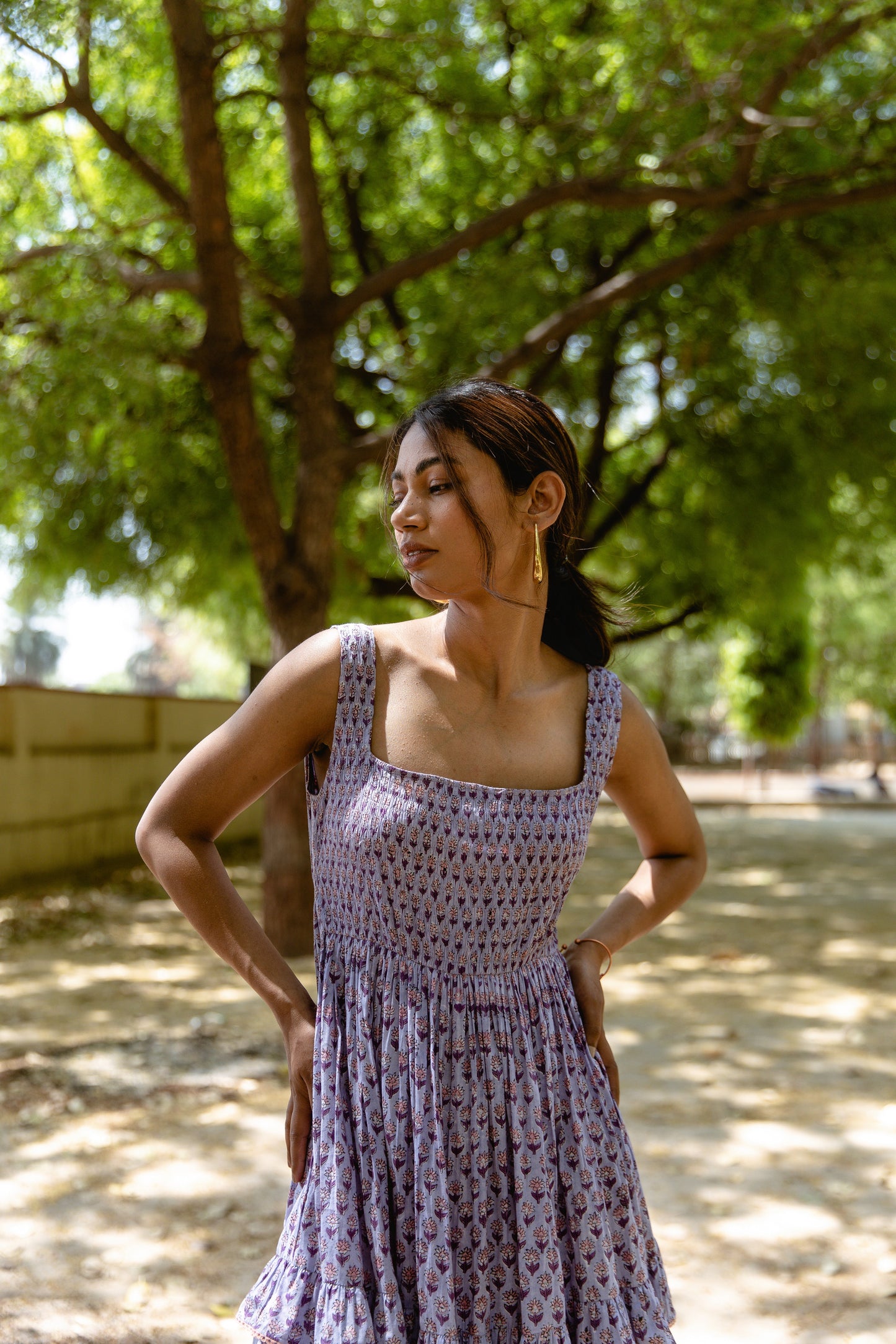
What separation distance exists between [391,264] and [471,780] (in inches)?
356

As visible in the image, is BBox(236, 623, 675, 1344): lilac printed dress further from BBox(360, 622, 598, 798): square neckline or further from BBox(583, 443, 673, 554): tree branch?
BBox(583, 443, 673, 554): tree branch

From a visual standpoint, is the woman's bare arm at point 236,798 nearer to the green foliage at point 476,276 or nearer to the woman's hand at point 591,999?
the woman's hand at point 591,999

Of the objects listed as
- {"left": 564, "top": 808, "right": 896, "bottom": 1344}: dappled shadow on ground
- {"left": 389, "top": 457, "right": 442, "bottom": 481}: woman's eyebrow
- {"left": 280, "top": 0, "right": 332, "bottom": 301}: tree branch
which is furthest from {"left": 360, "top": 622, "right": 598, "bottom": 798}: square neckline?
{"left": 280, "top": 0, "right": 332, "bottom": 301}: tree branch

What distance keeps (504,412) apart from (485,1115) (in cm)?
97

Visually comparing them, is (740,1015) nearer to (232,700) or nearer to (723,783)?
(232,700)

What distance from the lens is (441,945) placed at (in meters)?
1.70

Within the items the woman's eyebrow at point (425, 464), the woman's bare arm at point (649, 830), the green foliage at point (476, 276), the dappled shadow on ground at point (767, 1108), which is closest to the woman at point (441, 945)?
the woman's eyebrow at point (425, 464)

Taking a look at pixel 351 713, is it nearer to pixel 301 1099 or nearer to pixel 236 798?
pixel 236 798

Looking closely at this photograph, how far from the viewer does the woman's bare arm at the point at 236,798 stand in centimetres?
169

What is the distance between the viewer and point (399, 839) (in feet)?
5.45

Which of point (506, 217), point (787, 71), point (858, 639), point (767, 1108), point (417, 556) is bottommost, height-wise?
point (767, 1108)

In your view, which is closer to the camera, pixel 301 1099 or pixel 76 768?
pixel 301 1099

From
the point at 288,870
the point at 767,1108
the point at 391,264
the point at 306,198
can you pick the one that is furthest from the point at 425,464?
the point at 391,264

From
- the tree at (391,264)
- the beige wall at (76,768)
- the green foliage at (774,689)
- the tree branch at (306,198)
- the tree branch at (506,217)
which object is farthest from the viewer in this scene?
the green foliage at (774,689)
